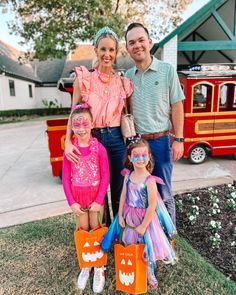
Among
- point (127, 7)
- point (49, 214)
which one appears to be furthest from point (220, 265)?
point (127, 7)

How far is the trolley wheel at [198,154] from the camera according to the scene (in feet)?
19.7

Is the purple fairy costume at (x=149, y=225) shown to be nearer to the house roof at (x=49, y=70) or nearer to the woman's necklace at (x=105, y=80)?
the woman's necklace at (x=105, y=80)

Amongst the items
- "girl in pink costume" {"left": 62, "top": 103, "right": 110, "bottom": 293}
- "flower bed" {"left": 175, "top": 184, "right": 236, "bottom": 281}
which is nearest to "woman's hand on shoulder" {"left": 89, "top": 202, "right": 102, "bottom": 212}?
"girl in pink costume" {"left": 62, "top": 103, "right": 110, "bottom": 293}

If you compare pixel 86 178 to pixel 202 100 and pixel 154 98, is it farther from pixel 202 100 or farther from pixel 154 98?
pixel 202 100

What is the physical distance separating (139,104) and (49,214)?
2193 mm

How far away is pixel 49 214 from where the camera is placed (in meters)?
3.82

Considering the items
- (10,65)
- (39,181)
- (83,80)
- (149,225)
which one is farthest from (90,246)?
(10,65)

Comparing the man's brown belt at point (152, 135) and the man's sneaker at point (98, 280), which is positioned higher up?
the man's brown belt at point (152, 135)

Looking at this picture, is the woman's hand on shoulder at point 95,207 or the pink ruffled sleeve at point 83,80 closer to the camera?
the pink ruffled sleeve at point 83,80

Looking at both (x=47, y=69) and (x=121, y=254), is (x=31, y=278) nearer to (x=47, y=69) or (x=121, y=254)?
(x=121, y=254)

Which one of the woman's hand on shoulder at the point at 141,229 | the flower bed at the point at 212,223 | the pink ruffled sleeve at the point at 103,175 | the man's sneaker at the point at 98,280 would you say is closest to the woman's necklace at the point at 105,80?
the pink ruffled sleeve at the point at 103,175

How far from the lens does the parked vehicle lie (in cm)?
556

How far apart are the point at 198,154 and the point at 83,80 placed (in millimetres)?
4343

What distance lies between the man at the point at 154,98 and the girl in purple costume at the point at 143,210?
0.84 ft
